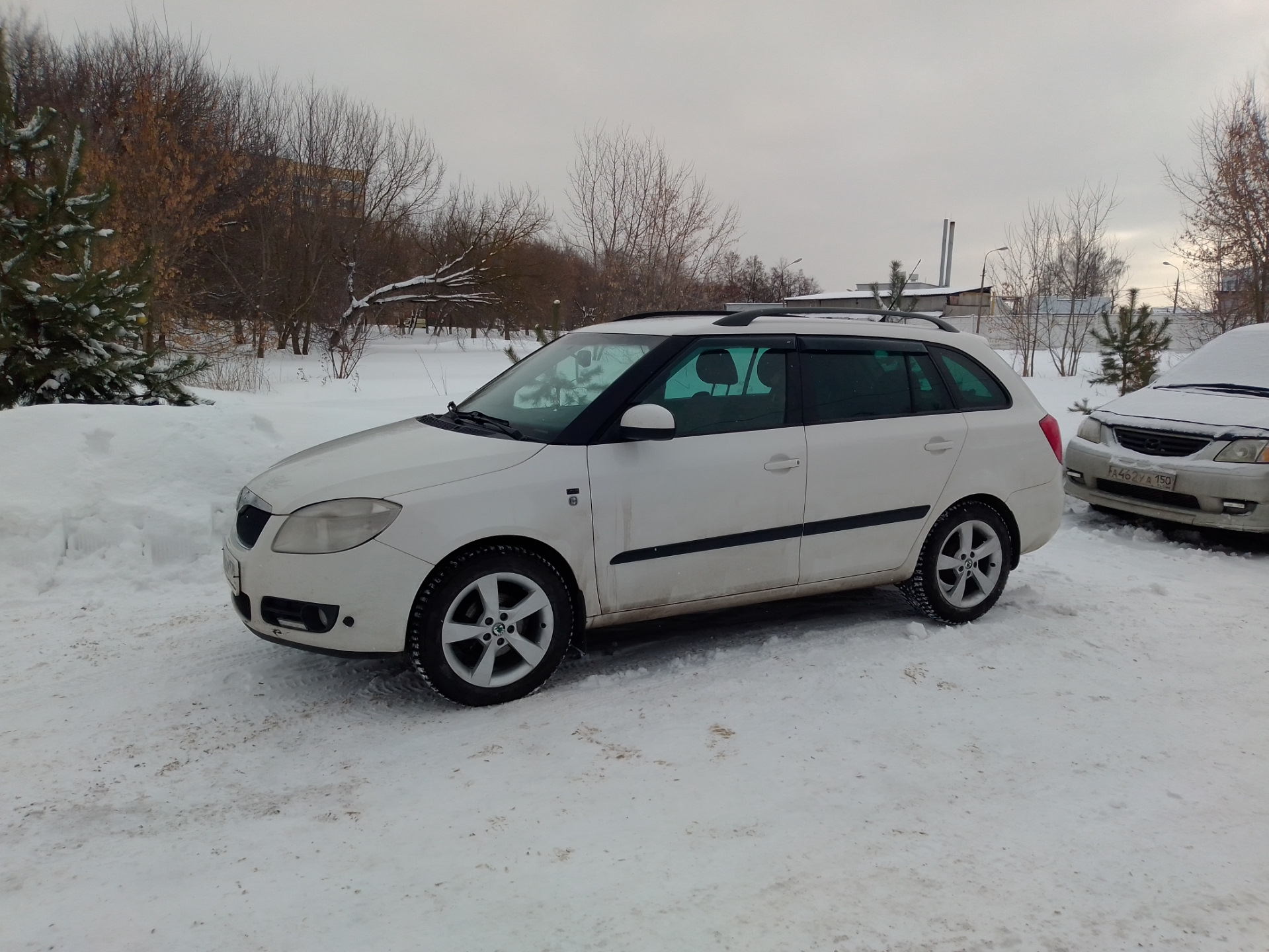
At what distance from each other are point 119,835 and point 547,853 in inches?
56.0

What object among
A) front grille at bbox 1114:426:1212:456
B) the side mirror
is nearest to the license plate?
the side mirror

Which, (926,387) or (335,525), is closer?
(335,525)

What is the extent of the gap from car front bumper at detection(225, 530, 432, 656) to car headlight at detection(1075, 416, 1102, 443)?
647cm

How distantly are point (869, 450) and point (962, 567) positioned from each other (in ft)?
3.18

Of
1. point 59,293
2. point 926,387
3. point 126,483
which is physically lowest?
point 126,483

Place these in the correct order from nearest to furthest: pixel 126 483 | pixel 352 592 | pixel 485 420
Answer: pixel 352 592, pixel 485 420, pixel 126 483

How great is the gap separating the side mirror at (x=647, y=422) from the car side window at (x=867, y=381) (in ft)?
3.05

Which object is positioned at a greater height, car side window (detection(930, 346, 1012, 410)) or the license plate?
car side window (detection(930, 346, 1012, 410))

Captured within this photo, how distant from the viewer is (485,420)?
432cm

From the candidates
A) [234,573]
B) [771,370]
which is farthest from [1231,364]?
[234,573]

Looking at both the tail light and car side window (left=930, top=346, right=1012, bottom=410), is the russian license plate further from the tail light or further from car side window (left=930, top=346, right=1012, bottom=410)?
car side window (left=930, top=346, right=1012, bottom=410)

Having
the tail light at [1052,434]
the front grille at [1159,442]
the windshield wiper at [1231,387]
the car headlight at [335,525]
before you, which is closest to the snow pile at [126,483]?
the car headlight at [335,525]

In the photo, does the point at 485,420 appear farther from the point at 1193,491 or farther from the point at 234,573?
the point at 1193,491

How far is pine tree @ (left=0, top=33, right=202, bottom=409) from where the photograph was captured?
7438mm
